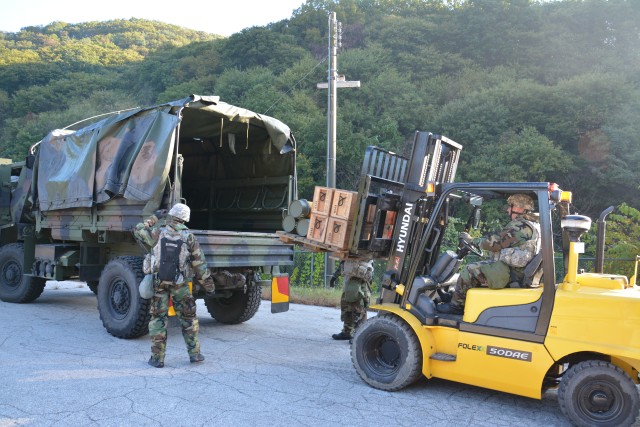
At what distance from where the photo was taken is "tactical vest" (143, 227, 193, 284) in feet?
18.7

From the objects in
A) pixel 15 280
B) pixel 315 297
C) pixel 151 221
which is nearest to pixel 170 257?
pixel 151 221

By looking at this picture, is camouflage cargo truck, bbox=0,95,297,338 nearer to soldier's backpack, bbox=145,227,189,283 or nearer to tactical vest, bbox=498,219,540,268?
soldier's backpack, bbox=145,227,189,283

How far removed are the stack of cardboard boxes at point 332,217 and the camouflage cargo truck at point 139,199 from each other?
1534mm

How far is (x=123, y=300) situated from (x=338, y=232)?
125 inches

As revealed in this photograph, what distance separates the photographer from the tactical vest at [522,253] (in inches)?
185

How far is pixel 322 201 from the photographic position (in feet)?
18.9

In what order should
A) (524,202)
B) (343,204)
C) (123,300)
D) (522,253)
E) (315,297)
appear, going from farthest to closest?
(315,297) → (123,300) → (343,204) → (524,202) → (522,253)

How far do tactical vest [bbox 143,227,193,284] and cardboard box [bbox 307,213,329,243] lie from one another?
1.33 m

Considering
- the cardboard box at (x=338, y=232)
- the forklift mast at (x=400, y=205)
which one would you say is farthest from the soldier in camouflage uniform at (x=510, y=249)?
the cardboard box at (x=338, y=232)

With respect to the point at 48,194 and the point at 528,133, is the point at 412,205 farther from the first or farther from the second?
the point at 528,133

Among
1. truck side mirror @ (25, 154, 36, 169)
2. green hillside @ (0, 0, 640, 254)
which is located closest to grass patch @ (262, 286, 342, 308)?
truck side mirror @ (25, 154, 36, 169)

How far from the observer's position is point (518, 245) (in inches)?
187

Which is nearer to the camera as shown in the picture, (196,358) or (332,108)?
(196,358)

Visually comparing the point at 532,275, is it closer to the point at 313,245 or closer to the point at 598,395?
the point at 598,395
